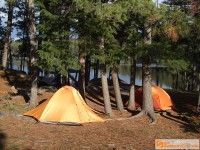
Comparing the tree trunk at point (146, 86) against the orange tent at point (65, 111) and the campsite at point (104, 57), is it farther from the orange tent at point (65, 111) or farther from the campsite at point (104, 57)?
the orange tent at point (65, 111)

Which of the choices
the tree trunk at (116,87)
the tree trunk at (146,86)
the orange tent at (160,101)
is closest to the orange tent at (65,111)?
the tree trunk at (146,86)

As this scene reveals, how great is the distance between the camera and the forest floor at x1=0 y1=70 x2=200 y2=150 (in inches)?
431

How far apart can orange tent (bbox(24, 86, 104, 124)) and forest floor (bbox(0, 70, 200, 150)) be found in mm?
384

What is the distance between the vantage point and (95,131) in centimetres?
1321

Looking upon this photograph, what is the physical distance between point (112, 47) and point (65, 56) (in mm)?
2187

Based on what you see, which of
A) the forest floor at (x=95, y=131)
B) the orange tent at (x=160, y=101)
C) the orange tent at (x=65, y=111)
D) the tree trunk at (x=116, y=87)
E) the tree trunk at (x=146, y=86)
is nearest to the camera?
the forest floor at (x=95, y=131)

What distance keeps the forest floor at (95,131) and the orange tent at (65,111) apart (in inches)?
15.1

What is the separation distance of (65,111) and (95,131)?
202 cm

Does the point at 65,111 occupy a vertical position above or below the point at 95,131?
above

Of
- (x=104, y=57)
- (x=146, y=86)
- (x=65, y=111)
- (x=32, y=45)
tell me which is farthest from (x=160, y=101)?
(x=32, y=45)

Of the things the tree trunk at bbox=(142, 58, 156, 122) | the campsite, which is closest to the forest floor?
the campsite

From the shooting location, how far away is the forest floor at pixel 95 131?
35.9ft

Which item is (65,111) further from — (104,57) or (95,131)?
(104,57)

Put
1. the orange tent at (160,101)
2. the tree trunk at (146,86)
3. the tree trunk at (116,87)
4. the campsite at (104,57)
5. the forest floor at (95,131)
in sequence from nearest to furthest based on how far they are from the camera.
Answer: the forest floor at (95,131) < the campsite at (104,57) < the tree trunk at (146,86) < the tree trunk at (116,87) < the orange tent at (160,101)
